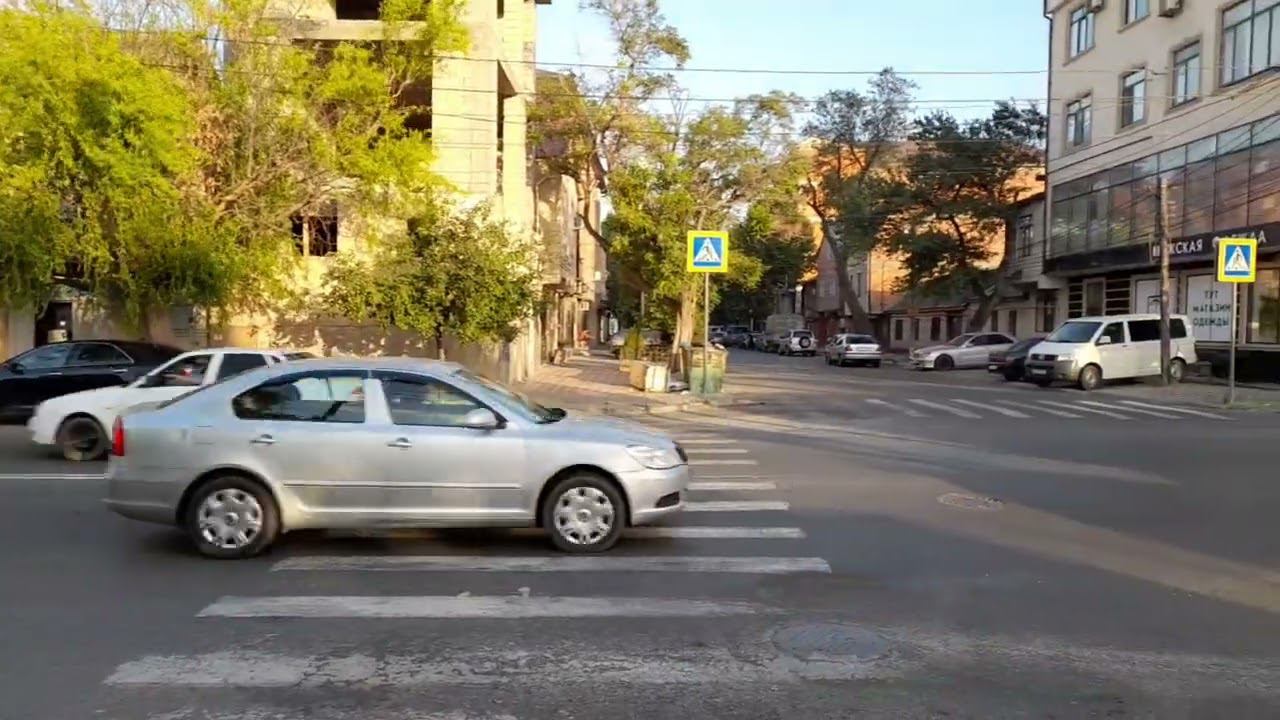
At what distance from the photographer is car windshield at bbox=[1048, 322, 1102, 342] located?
2578 centimetres

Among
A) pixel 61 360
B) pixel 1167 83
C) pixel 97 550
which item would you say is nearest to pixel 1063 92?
pixel 1167 83

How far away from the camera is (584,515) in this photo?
737 cm

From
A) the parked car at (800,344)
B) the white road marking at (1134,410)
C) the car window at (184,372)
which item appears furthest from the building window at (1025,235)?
the car window at (184,372)

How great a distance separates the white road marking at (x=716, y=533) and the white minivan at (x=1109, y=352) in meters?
20.0

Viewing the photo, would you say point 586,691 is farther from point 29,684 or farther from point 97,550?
point 97,550

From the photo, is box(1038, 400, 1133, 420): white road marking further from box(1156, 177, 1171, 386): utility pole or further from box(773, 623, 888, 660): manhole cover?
box(773, 623, 888, 660): manhole cover

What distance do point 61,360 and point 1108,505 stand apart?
14.5 metres

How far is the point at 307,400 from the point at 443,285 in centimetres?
1316

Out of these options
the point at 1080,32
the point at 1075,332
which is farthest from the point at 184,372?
the point at 1080,32

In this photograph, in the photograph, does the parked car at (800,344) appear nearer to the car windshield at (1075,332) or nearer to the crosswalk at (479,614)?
the car windshield at (1075,332)

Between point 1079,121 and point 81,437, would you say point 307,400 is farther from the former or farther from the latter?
point 1079,121

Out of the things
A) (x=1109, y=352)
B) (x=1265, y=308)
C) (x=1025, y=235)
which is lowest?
(x=1109, y=352)

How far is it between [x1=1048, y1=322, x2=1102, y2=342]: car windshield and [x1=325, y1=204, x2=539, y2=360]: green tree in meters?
15.2

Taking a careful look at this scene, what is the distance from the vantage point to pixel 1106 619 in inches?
229
